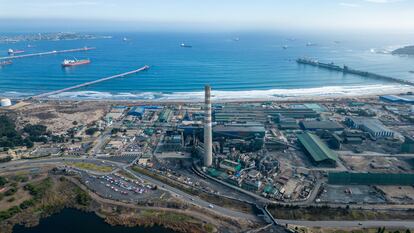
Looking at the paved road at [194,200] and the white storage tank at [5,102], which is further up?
the white storage tank at [5,102]

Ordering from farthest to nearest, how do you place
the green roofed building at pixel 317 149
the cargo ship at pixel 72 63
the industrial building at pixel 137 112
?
1. the cargo ship at pixel 72 63
2. the industrial building at pixel 137 112
3. the green roofed building at pixel 317 149

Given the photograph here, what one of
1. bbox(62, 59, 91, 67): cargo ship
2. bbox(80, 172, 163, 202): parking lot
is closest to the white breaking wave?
bbox(62, 59, 91, 67): cargo ship

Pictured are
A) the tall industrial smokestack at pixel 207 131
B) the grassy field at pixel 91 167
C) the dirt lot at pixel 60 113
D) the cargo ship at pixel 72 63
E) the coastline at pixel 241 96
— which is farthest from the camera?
the cargo ship at pixel 72 63

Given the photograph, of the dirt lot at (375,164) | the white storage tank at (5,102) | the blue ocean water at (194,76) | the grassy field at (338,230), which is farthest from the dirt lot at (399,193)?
the white storage tank at (5,102)

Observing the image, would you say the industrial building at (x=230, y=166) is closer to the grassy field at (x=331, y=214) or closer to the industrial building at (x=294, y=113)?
the grassy field at (x=331, y=214)

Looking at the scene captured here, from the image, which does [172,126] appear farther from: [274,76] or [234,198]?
[274,76]

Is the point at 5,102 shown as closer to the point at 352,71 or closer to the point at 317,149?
the point at 317,149

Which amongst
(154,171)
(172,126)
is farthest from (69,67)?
(154,171)
